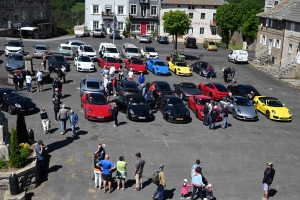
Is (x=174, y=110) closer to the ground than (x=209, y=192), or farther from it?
farther from it

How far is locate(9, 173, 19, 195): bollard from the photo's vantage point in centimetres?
1467

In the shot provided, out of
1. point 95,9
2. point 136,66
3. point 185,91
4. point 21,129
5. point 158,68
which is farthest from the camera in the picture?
point 95,9

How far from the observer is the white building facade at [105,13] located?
227 feet

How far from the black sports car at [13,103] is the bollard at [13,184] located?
9.91 metres

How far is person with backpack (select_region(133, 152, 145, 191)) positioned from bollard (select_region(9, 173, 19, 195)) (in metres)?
4.57

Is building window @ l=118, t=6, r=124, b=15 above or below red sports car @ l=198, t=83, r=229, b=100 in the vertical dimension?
above

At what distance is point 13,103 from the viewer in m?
24.5

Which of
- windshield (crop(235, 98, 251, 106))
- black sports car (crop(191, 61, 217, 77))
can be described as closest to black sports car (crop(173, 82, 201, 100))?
windshield (crop(235, 98, 251, 106))

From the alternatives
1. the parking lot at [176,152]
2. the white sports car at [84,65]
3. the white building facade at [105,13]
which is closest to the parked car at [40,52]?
the white sports car at [84,65]

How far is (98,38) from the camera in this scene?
209 ft

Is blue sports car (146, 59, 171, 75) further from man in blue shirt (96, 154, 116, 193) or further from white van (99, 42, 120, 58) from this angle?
man in blue shirt (96, 154, 116, 193)

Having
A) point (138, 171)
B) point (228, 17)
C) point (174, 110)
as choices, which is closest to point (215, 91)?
point (174, 110)

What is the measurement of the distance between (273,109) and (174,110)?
287 inches

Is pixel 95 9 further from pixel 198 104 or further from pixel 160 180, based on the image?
pixel 160 180
